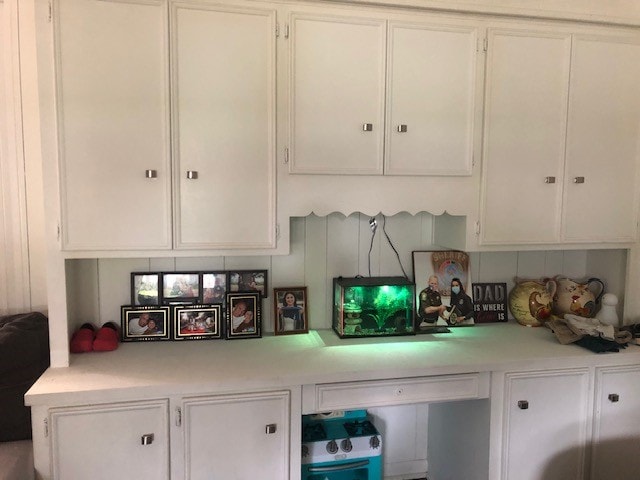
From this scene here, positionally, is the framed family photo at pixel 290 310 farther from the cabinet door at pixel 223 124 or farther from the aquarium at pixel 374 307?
the cabinet door at pixel 223 124

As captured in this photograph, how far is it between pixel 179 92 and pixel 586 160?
1.88m

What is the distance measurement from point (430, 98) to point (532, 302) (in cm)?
119

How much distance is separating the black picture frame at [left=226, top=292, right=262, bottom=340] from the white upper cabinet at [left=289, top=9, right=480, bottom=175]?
677mm

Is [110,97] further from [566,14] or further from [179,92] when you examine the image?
[566,14]

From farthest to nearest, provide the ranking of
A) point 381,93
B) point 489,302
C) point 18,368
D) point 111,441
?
1. point 489,302
2. point 381,93
3. point 18,368
4. point 111,441

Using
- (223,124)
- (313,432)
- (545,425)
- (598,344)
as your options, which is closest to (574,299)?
(598,344)

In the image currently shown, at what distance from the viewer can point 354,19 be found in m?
2.11

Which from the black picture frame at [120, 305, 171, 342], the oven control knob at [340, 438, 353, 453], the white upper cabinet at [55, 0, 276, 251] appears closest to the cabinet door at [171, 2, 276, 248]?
the white upper cabinet at [55, 0, 276, 251]

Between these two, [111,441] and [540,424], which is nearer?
[111,441]

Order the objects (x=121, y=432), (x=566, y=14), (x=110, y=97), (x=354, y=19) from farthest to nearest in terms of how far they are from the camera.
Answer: (x=566, y=14)
(x=354, y=19)
(x=110, y=97)
(x=121, y=432)

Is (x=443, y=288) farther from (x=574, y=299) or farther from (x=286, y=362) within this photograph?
(x=286, y=362)

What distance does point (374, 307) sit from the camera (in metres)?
2.39

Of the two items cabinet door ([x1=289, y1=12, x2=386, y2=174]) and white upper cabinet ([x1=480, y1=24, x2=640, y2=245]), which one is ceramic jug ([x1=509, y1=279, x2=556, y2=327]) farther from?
cabinet door ([x1=289, y1=12, x2=386, y2=174])

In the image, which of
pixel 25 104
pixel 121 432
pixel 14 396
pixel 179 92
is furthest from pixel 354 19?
pixel 14 396
